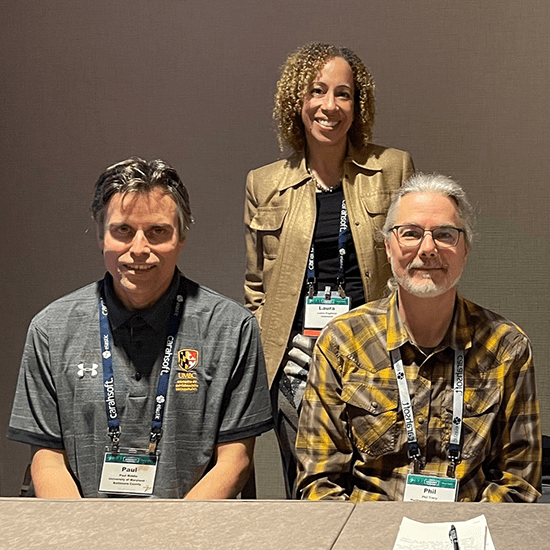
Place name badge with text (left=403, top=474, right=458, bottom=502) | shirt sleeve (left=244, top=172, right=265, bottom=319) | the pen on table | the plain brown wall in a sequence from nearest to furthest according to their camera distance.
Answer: the pen on table < name badge with text (left=403, top=474, right=458, bottom=502) < shirt sleeve (left=244, top=172, right=265, bottom=319) < the plain brown wall

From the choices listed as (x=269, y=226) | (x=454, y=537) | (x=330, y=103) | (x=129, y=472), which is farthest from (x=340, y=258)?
(x=454, y=537)

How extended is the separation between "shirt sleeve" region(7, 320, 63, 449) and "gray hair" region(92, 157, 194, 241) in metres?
0.33

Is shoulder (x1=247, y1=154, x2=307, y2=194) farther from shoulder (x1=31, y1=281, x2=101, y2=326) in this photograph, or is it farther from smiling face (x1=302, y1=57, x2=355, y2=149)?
shoulder (x1=31, y1=281, x2=101, y2=326)

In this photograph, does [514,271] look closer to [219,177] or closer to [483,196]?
[483,196]

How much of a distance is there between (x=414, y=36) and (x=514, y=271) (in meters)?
1.18

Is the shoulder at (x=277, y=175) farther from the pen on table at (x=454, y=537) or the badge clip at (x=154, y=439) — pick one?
the pen on table at (x=454, y=537)

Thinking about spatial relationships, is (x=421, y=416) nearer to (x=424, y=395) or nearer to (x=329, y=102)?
(x=424, y=395)

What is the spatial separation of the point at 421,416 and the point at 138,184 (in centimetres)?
90

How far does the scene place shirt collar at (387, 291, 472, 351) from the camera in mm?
2229

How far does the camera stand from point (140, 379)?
219 centimetres

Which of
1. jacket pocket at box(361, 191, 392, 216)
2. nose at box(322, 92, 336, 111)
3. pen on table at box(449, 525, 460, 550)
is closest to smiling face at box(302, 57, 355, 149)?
nose at box(322, 92, 336, 111)

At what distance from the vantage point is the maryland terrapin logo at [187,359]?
7.24 ft

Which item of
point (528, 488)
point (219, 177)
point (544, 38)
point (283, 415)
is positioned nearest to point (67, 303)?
point (283, 415)

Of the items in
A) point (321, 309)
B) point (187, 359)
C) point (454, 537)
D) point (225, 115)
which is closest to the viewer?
point (454, 537)
